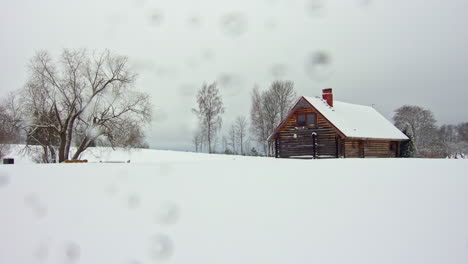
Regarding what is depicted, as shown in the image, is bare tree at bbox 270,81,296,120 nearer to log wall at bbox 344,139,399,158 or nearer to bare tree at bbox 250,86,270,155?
bare tree at bbox 250,86,270,155

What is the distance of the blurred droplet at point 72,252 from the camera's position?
464 cm

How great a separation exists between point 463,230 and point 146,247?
5.17 m

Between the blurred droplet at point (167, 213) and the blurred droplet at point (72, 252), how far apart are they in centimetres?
141

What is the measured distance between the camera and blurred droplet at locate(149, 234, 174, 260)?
460 cm

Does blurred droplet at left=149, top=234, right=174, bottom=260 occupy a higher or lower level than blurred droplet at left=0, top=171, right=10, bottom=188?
lower

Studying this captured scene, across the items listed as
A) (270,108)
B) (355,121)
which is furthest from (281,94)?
(355,121)

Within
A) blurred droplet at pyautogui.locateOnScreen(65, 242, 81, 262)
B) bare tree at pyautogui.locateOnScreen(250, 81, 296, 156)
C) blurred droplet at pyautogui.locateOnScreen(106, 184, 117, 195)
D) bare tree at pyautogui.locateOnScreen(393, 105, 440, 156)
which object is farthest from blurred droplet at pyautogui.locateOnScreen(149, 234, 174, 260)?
bare tree at pyautogui.locateOnScreen(393, 105, 440, 156)

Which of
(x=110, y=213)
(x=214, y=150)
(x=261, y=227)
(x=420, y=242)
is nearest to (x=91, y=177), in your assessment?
(x=110, y=213)

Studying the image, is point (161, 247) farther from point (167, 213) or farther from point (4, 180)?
point (4, 180)

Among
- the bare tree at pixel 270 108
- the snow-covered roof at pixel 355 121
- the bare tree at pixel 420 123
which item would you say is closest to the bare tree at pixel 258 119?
the bare tree at pixel 270 108

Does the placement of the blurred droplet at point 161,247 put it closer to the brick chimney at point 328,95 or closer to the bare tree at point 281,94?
the brick chimney at point 328,95

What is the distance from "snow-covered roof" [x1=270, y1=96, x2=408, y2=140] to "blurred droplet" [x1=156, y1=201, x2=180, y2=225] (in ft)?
73.0

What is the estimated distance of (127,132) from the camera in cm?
2977

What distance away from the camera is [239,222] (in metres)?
5.86
